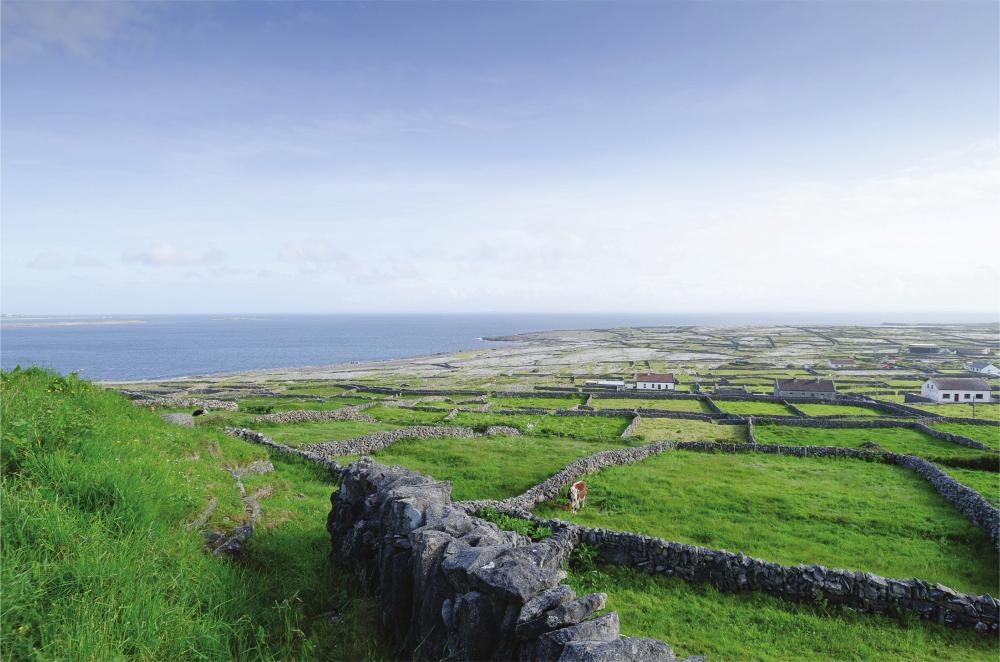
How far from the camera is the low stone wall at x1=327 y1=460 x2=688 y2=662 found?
6059 millimetres

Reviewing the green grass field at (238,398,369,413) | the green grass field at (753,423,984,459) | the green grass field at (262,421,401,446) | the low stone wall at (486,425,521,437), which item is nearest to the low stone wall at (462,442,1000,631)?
the green grass field at (262,421,401,446)

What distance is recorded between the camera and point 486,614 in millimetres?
6637

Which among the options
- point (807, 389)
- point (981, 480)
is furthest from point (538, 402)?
point (981, 480)

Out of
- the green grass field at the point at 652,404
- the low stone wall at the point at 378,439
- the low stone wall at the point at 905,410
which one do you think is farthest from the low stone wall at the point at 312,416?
the low stone wall at the point at 905,410

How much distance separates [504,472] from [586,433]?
16.9 meters

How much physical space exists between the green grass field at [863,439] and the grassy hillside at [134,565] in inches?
1430

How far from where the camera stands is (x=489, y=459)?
2691 cm

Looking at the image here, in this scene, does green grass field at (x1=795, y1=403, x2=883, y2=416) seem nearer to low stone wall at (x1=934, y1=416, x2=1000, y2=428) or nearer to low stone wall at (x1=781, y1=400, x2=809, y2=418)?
low stone wall at (x1=781, y1=400, x2=809, y2=418)

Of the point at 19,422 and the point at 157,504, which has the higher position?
the point at 19,422

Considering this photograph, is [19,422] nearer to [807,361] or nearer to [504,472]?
[504,472]

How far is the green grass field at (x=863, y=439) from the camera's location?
115 ft

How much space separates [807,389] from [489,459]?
62013 millimetres

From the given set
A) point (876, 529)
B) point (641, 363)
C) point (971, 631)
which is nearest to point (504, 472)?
point (876, 529)

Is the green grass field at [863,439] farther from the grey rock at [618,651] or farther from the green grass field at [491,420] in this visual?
the grey rock at [618,651]
